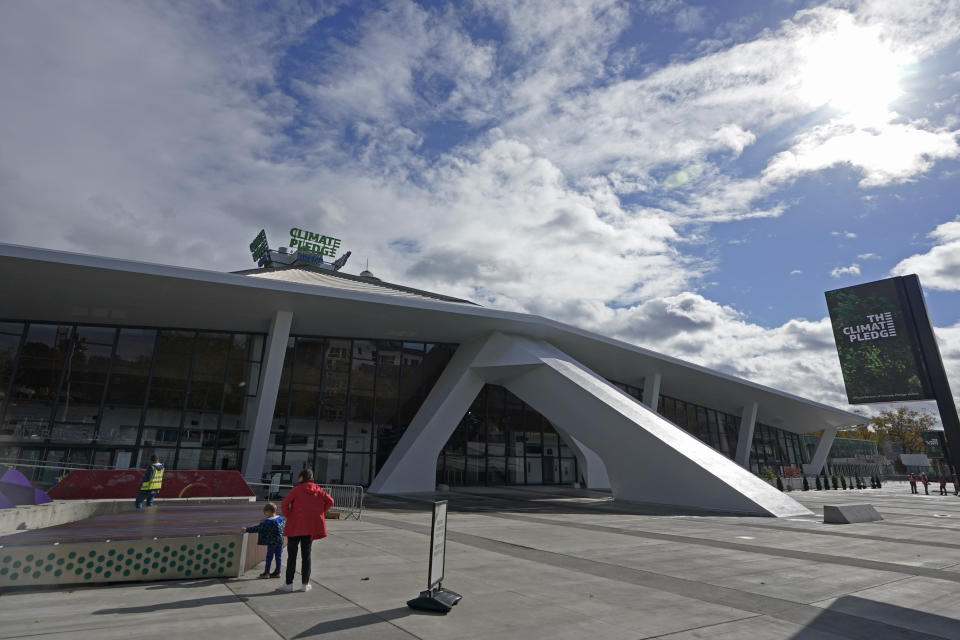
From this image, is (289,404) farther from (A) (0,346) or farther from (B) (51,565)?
(B) (51,565)

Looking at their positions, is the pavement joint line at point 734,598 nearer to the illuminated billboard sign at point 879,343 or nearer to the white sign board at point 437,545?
the white sign board at point 437,545

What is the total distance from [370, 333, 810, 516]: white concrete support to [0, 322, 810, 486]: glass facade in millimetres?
2634

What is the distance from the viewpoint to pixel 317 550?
9.53 meters

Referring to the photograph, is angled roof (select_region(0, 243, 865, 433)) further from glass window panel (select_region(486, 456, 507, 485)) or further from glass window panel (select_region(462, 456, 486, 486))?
glass window panel (select_region(486, 456, 507, 485))

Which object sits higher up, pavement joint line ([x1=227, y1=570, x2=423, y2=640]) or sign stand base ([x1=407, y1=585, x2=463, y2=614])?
sign stand base ([x1=407, y1=585, x2=463, y2=614])

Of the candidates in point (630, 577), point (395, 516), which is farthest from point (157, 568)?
point (395, 516)

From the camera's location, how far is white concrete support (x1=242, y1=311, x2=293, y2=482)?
22.4m

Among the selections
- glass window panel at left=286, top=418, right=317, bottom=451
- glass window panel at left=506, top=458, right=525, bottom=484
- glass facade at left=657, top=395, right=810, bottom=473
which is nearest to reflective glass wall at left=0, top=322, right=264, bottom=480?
glass window panel at left=286, top=418, right=317, bottom=451

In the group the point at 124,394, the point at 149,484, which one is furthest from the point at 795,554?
the point at 124,394

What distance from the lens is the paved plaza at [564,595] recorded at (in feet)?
16.6

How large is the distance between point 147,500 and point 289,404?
13712 mm

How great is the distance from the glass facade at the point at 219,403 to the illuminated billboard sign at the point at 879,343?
103ft

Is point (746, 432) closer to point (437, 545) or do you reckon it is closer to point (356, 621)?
point (437, 545)

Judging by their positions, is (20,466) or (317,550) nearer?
(317,550)
